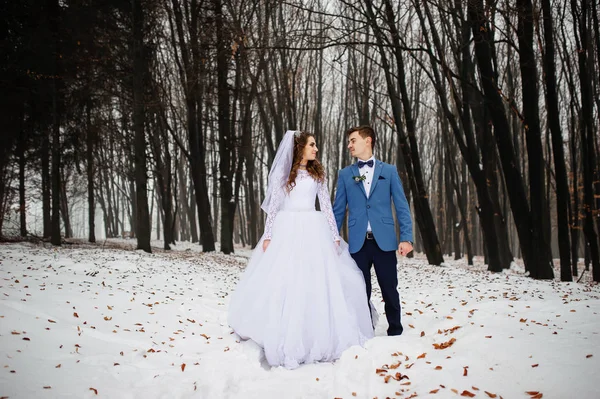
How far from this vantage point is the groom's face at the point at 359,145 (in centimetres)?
454

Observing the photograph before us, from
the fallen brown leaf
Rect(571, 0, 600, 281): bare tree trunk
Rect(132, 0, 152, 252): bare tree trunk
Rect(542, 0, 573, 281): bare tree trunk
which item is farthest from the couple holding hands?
Rect(132, 0, 152, 252): bare tree trunk

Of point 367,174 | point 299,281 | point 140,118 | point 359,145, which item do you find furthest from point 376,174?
point 140,118

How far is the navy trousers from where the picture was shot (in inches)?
174

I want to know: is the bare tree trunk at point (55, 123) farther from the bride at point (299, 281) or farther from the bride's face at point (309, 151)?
the bride's face at point (309, 151)

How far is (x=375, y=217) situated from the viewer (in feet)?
14.5

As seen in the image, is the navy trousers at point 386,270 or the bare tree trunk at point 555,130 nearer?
the navy trousers at point 386,270

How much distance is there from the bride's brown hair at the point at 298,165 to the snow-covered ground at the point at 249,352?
6.22ft

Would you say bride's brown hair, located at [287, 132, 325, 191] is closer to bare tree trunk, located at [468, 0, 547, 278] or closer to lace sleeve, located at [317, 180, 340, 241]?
lace sleeve, located at [317, 180, 340, 241]

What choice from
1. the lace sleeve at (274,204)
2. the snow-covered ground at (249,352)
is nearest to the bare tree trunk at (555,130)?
the snow-covered ground at (249,352)

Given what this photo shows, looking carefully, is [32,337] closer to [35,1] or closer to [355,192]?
[355,192]

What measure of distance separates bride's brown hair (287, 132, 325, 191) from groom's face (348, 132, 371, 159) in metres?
0.44

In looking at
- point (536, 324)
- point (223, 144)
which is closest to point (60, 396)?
point (536, 324)

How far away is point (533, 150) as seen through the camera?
8.63m

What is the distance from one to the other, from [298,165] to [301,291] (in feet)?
4.80
